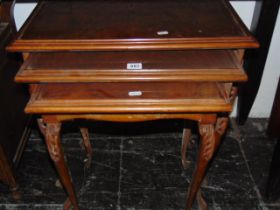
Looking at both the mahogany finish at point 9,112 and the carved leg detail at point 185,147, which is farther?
the carved leg detail at point 185,147

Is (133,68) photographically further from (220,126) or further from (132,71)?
(220,126)

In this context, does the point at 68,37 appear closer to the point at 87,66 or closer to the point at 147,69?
the point at 87,66

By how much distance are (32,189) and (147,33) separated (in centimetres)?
91

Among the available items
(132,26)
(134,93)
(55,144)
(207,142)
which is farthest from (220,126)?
(55,144)

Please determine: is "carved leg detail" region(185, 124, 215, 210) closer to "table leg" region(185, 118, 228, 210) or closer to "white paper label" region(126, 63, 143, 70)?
"table leg" region(185, 118, 228, 210)

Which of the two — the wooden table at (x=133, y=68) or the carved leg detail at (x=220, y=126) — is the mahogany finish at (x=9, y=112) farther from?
the carved leg detail at (x=220, y=126)

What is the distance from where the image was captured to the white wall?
4.71 ft

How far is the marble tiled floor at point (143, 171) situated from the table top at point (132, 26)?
0.75 meters

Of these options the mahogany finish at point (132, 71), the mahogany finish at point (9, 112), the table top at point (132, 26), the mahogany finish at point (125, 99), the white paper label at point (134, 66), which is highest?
the table top at point (132, 26)

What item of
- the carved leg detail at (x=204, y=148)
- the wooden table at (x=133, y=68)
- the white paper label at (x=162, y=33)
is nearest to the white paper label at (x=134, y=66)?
the wooden table at (x=133, y=68)

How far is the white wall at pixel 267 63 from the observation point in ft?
4.71

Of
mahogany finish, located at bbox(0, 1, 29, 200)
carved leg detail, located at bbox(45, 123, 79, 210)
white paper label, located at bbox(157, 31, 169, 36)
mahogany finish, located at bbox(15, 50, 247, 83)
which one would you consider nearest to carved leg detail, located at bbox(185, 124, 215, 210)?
mahogany finish, located at bbox(15, 50, 247, 83)

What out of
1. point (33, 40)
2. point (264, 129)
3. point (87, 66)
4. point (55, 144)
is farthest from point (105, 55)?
point (264, 129)

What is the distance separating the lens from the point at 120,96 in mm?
912
